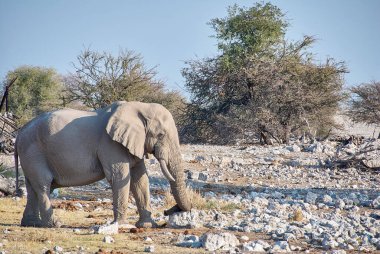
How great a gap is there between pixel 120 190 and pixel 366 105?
3599 centimetres

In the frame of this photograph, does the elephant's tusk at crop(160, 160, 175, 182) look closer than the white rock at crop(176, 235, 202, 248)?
No

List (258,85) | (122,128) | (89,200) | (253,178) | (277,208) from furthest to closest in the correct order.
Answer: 1. (258,85)
2. (253,178)
3. (89,200)
4. (277,208)
5. (122,128)

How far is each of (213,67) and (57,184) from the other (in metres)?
27.7

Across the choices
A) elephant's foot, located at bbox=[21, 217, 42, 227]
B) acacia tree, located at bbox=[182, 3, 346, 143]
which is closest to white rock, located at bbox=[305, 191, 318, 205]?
elephant's foot, located at bbox=[21, 217, 42, 227]

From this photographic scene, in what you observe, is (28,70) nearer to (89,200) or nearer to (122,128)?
(89,200)

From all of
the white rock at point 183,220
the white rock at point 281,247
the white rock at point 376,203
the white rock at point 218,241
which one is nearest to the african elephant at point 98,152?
the white rock at point 183,220

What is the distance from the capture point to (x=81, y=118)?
41.4 ft

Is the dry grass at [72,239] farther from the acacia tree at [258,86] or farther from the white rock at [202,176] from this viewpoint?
the acacia tree at [258,86]

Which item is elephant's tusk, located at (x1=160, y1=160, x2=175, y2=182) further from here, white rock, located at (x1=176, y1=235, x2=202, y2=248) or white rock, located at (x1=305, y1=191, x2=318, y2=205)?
white rock, located at (x1=305, y1=191, x2=318, y2=205)

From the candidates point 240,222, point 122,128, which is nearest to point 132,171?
point 122,128

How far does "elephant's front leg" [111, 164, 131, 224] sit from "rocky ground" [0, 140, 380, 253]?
760 millimetres

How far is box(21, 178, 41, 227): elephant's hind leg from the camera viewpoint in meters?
12.6

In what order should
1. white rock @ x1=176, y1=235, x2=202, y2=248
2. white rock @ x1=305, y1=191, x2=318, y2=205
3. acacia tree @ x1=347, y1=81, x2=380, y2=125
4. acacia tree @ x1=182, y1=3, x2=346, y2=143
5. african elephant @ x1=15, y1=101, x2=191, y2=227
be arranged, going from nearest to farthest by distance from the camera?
1. white rock @ x1=176, y1=235, x2=202, y2=248
2. african elephant @ x1=15, y1=101, x2=191, y2=227
3. white rock @ x1=305, y1=191, x2=318, y2=205
4. acacia tree @ x1=182, y1=3, x2=346, y2=143
5. acacia tree @ x1=347, y1=81, x2=380, y2=125

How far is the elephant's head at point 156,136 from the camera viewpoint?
1240 centimetres
